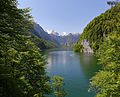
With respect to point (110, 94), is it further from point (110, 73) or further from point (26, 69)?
point (26, 69)

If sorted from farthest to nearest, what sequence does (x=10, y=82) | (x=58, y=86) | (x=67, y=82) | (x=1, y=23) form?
(x=67, y=82), (x=58, y=86), (x=10, y=82), (x=1, y=23)

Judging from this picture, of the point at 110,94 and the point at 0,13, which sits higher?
the point at 0,13

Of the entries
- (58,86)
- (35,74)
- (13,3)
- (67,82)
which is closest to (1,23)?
(13,3)

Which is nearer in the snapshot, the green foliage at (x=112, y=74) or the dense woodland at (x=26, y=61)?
the dense woodland at (x=26, y=61)

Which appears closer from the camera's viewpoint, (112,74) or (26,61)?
(112,74)

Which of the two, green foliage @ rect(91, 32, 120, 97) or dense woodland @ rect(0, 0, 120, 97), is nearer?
dense woodland @ rect(0, 0, 120, 97)

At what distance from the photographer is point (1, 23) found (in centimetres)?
1320

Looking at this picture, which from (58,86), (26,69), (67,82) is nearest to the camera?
(26,69)

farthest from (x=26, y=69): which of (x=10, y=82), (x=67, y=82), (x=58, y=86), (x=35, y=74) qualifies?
(x=67, y=82)

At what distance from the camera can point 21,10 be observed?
14.5 m

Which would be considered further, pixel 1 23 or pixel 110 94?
pixel 110 94

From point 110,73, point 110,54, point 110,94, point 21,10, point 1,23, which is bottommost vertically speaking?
point 110,94

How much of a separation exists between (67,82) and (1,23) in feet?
195

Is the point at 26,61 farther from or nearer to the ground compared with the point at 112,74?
farther from the ground
